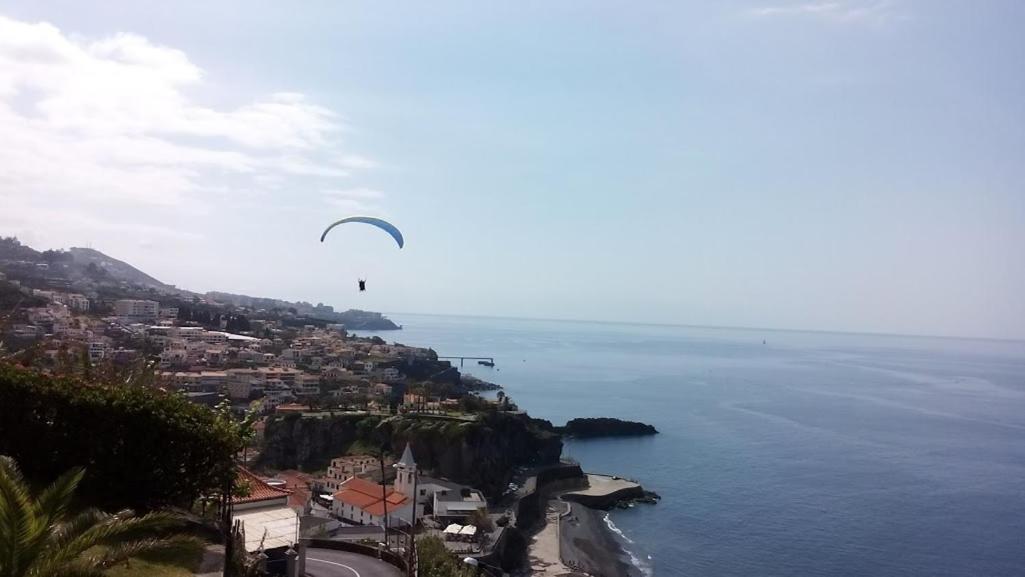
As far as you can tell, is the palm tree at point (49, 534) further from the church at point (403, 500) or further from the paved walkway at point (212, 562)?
the church at point (403, 500)

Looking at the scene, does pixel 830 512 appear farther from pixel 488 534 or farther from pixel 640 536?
pixel 488 534

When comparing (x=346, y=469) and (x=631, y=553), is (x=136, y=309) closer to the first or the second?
(x=346, y=469)

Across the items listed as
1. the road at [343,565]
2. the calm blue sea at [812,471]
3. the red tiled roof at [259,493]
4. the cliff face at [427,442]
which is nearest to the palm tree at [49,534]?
the road at [343,565]

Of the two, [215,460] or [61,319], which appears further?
[61,319]

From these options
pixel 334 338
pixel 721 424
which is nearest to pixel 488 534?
pixel 721 424

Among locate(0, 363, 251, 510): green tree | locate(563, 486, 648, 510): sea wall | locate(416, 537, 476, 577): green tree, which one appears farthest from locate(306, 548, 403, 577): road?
locate(563, 486, 648, 510): sea wall

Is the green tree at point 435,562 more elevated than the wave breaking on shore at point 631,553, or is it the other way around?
the green tree at point 435,562

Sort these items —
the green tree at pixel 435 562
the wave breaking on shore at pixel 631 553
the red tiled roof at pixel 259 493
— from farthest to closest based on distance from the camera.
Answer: the wave breaking on shore at pixel 631 553 → the green tree at pixel 435 562 → the red tiled roof at pixel 259 493
